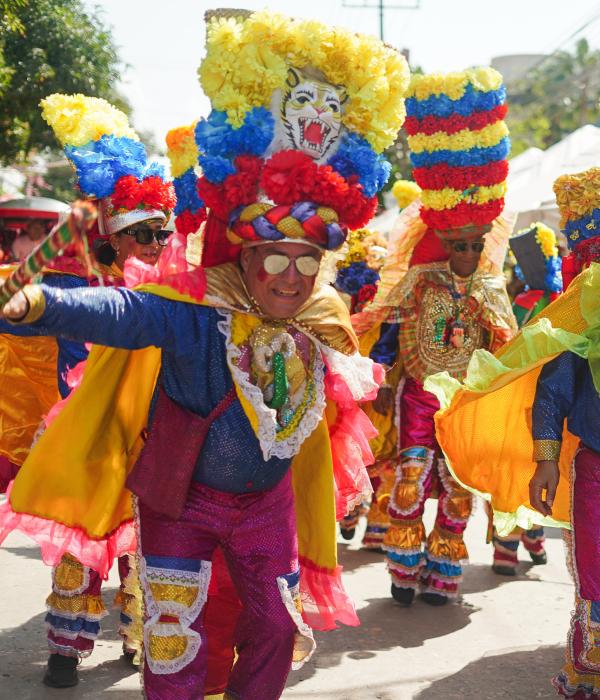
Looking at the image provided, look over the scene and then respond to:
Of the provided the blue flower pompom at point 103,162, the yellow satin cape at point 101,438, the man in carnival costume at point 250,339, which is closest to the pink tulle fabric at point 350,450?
the yellow satin cape at point 101,438

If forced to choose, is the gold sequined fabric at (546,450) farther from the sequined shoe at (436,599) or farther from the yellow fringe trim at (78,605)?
the sequined shoe at (436,599)

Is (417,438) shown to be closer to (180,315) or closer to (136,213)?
(136,213)

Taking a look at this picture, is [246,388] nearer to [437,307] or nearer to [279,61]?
[279,61]

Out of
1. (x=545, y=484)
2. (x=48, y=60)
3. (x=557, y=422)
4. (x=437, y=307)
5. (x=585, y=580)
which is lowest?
(x=585, y=580)

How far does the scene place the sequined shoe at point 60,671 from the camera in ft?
15.5

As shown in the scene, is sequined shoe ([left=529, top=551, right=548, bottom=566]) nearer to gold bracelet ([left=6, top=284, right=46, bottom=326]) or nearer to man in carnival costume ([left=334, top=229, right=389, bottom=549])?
man in carnival costume ([left=334, top=229, right=389, bottom=549])

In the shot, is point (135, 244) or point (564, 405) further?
point (135, 244)

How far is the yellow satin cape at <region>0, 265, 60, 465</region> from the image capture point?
561 centimetres

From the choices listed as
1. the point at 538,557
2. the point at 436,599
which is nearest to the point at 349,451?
the point at 436,599

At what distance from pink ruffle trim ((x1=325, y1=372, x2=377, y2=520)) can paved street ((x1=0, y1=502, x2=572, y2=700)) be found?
106cm

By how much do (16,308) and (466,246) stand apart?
408cm

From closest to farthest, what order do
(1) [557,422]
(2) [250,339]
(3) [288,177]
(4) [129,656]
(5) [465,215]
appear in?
1. (3) [288,177]
2. (2) [250,339]
3. (1) [557,422]
4. (4) [129,656]
5. (5) [465,215]

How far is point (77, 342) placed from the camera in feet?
14.6

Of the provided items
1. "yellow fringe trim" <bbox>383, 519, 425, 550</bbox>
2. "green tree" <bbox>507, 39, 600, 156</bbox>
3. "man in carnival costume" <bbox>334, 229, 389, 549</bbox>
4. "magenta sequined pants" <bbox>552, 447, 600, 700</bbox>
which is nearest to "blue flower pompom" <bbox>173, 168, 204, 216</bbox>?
"magenta sequined pants" <bbox>552, 447, 600, 700</bbox>
